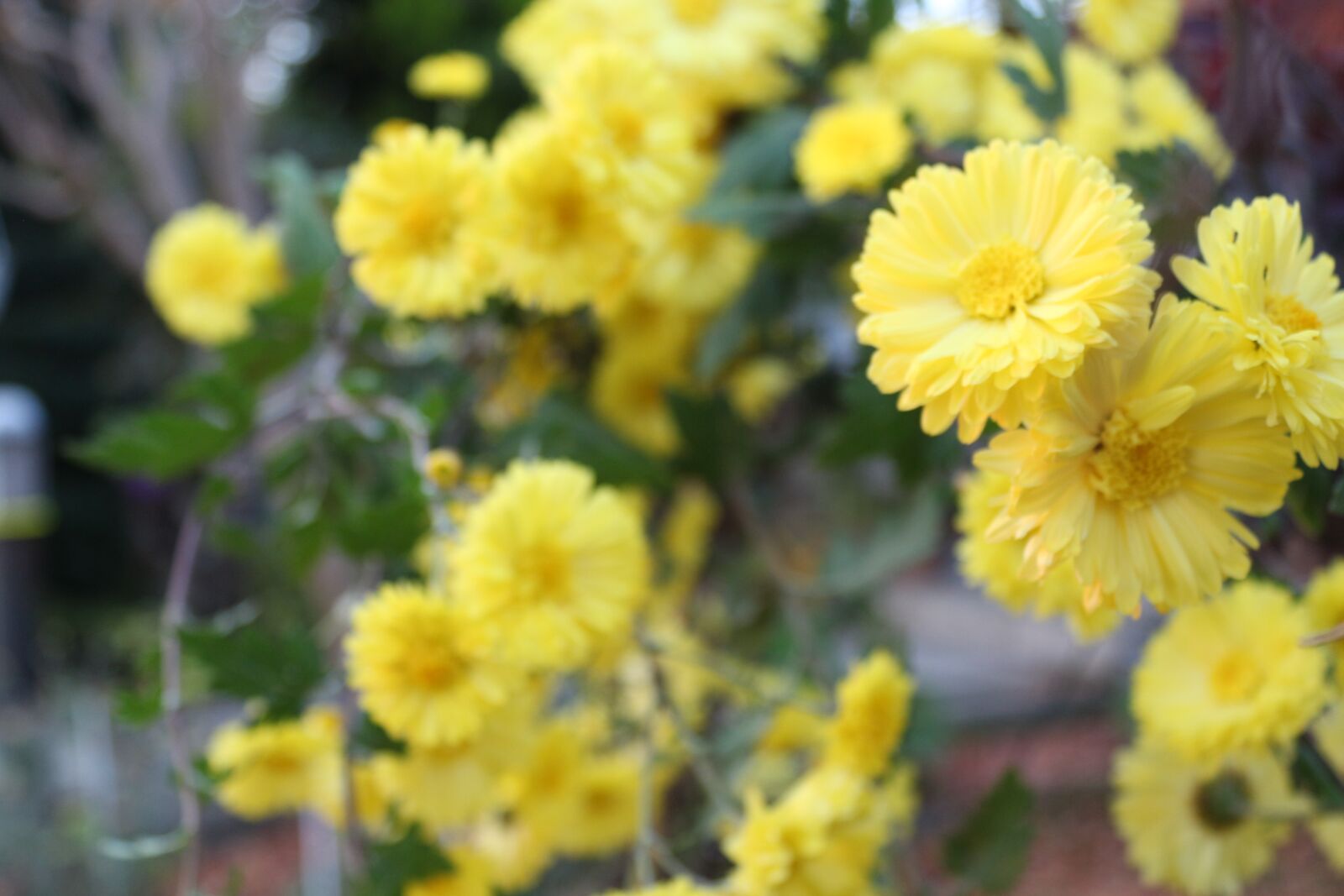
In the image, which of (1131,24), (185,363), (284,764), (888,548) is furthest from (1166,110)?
(185,363)

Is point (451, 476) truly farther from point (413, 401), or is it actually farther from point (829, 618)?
point (829, 618)

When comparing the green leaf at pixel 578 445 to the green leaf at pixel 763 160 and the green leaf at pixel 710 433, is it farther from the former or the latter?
the green leaf at pixel 763 160

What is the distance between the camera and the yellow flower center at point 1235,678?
41 cm

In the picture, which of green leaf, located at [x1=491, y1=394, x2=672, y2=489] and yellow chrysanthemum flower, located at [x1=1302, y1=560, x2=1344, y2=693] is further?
green leaf, located at [x1=491, y1=394, x2=672, y2=489]

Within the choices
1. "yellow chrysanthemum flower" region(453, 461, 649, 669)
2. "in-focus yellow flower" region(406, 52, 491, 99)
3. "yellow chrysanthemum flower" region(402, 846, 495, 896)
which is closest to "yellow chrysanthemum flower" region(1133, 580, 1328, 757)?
"yellow chrysanthemum flower" region(453, 461, 649, 669)

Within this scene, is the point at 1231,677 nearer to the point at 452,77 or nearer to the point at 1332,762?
the point at 1332,762

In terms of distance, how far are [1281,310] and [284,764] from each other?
0.58 metres

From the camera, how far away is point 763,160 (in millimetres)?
640

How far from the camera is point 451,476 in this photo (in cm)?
49

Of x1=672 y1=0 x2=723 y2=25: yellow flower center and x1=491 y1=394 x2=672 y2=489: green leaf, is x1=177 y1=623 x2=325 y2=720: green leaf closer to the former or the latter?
x1=491 y1=394 x2=672 y2=489: green leaf

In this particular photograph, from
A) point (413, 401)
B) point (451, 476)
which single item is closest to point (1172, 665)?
point (451, 476)

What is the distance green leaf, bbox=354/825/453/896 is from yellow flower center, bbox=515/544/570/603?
0.45ft

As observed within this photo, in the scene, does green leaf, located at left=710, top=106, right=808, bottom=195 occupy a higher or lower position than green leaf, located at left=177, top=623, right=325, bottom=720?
higher

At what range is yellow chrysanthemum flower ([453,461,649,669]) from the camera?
44cm
